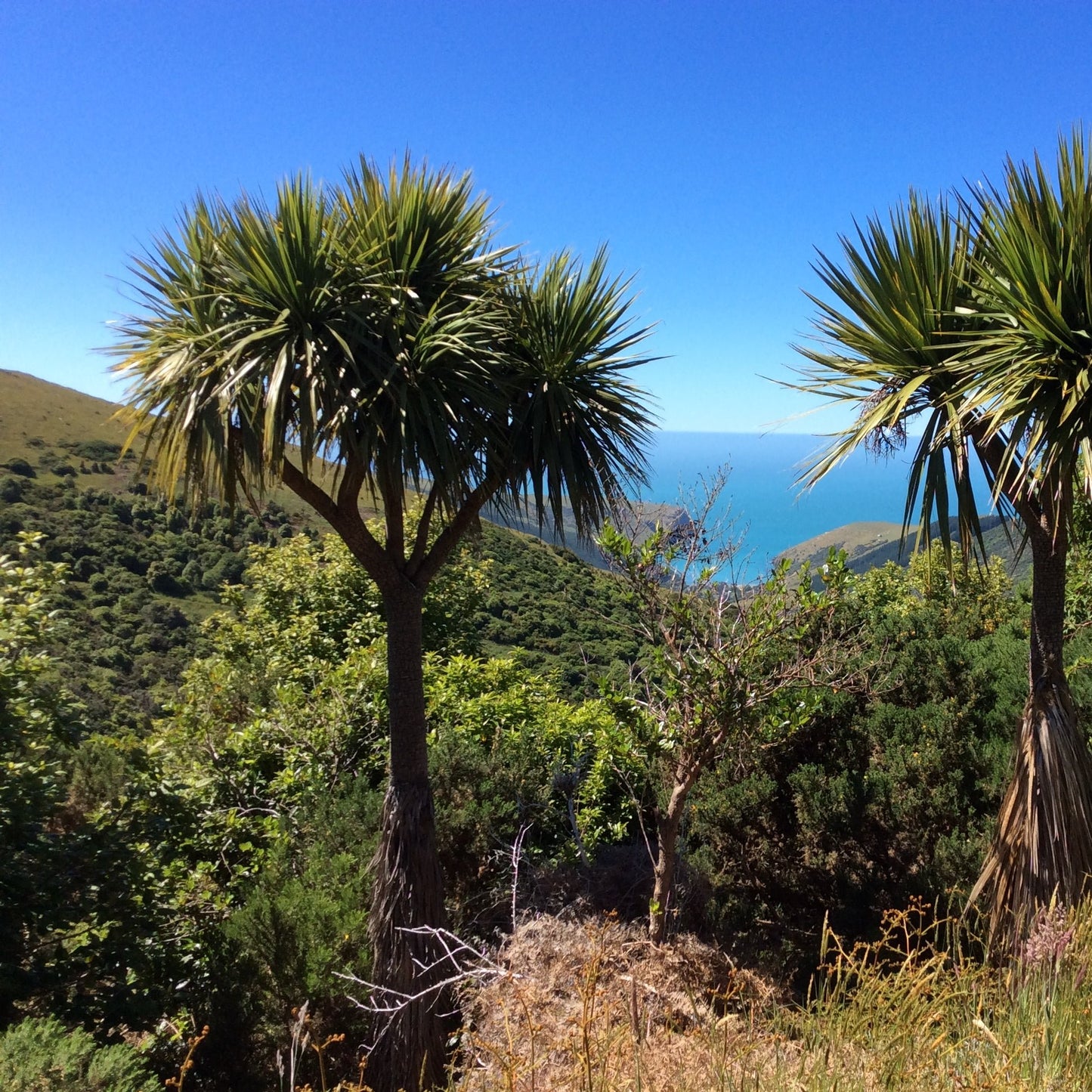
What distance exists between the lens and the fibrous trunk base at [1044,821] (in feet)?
12.5

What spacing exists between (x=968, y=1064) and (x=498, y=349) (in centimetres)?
366

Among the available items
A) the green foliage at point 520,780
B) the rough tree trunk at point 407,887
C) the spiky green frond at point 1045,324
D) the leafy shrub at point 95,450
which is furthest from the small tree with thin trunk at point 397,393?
the leafy shrub at point 95,450

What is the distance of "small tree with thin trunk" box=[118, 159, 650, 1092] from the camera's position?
12.4 ft

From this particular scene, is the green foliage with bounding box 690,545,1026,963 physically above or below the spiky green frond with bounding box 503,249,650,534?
below

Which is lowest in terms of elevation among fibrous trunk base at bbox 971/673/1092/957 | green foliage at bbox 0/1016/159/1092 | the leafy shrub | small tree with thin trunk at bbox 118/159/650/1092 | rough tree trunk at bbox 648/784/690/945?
green foliage at bbox 0/1016/159/1092

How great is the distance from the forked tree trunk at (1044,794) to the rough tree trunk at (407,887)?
10.0 ft

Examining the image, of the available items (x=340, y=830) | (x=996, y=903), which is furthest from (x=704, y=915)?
(x=340, y=830)

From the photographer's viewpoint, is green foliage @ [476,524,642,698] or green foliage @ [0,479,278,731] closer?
green foliage @ [476,524,642,698]

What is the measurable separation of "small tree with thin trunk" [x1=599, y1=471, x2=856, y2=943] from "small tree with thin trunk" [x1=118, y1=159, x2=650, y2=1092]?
48 centimetres

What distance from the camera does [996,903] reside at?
4.03 meters

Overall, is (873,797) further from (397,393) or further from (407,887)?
(397,393)

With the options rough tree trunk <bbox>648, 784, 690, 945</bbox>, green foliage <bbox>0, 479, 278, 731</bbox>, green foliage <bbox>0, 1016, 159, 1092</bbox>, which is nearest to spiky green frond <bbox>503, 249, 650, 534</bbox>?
rough tree trunk <bbox>648, 784, 690, 945</bbox>

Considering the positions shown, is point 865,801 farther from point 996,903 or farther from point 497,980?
point 497,980

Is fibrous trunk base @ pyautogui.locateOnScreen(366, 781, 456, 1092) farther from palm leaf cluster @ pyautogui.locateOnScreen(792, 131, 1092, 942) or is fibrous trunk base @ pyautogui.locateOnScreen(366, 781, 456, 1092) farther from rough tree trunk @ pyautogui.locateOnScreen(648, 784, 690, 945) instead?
palm leaf cluster @ pyautogui.locateOnScreen(792, 131, 1092, 942)
